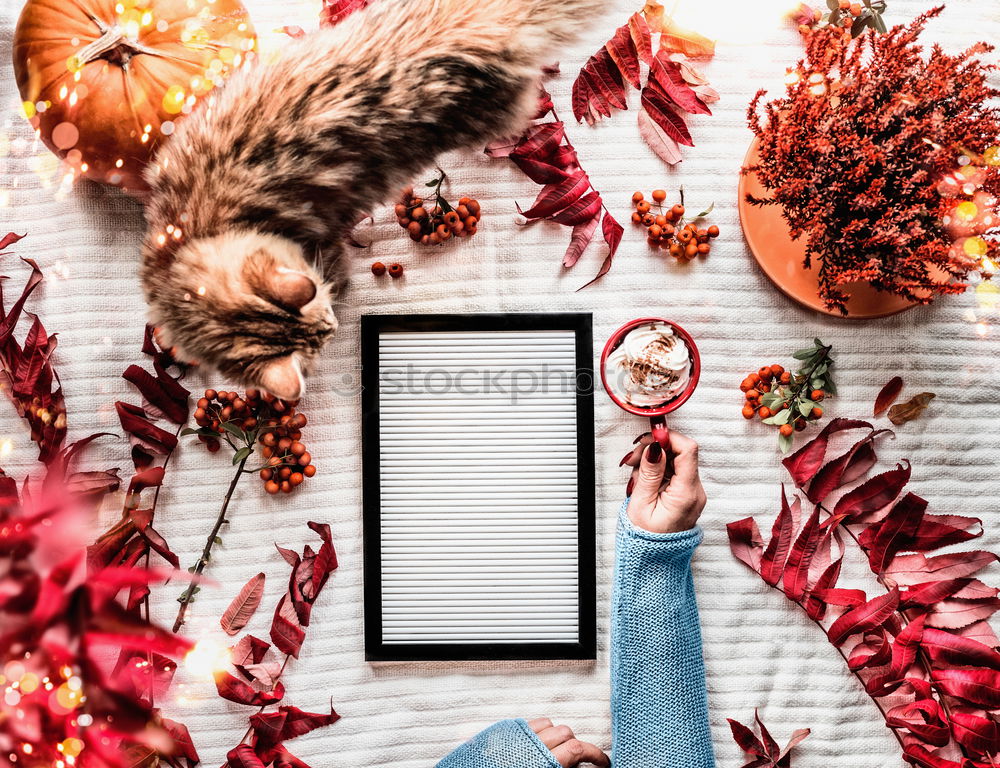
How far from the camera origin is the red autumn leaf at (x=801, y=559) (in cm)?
101

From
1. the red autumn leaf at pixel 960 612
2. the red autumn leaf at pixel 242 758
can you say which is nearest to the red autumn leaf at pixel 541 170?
the red autumn leaf at pixel 960 612

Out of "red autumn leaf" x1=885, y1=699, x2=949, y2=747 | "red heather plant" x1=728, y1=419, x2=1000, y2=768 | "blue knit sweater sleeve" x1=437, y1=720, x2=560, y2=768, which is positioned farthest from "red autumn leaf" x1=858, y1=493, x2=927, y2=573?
"blue knit sweater sleeve" x1=437, y1=720, x2=560, y2=768

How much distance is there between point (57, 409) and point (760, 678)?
1.17m

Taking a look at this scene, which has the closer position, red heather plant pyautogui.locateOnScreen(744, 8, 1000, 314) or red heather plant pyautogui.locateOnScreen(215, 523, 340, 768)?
red heather plant pyautogui.locateOnScreen(744, 8, 1000, 314)

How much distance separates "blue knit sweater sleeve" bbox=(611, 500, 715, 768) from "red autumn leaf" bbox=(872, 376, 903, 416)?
0.36 m

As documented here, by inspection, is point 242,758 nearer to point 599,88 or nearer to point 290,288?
point 290,288

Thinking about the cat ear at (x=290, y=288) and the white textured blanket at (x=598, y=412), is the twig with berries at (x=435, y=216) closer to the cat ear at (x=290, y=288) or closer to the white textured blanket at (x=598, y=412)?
the white textured blanket at (x=598, y=412)

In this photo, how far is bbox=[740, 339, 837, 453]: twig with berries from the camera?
1.01 metres

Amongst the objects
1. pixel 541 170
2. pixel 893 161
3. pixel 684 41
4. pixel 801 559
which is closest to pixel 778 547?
pixel 801 559

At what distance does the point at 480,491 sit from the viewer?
3.35 ft

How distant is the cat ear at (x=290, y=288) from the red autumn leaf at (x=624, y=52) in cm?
58

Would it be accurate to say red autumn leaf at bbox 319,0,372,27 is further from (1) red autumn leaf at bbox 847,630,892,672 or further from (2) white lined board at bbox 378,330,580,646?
(1) red autumn leaf at bbox 847,630,892,672

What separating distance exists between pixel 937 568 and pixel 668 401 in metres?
0.50

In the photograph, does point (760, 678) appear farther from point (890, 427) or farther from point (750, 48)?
point (750, 48)
